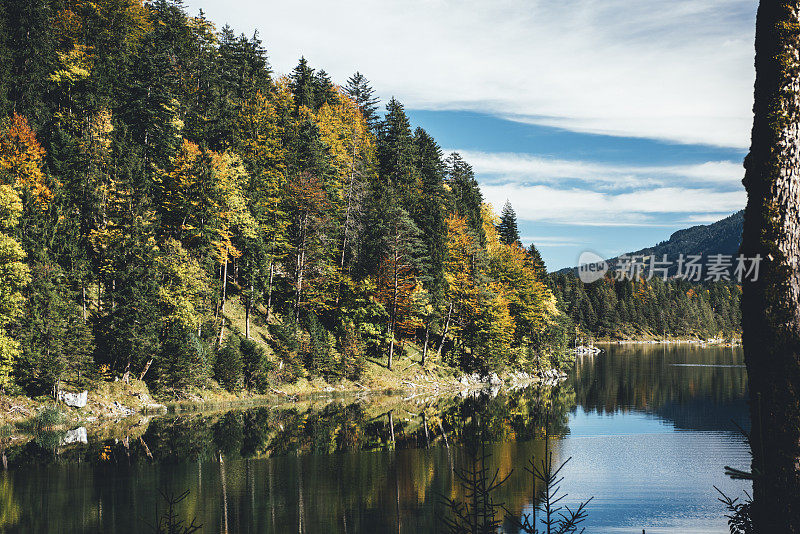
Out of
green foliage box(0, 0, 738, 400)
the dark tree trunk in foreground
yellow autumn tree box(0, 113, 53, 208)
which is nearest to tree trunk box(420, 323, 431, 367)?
green foliage box(0, 0, 738, 400)

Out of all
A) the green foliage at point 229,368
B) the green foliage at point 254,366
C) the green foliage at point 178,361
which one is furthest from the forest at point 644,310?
the green foliage at point 178,361

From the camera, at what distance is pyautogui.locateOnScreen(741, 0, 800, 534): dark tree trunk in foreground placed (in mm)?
7355

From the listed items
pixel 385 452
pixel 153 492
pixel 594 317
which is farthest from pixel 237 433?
pixel 594 317

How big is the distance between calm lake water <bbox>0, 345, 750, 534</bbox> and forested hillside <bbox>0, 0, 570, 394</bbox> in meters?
5.75

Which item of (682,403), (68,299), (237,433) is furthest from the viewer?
(682,403)

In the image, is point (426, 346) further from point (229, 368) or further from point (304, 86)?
point (304, 86)

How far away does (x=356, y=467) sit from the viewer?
81.7ft

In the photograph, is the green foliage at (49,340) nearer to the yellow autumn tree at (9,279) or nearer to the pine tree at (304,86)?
the yellow autumn tree at (9,279)

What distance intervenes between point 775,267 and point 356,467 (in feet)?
66.7

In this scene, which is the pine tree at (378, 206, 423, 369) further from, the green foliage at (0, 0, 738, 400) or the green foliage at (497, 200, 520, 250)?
the green foliage at (497, 200, 520, 250)

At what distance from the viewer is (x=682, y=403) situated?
49625 millimetres

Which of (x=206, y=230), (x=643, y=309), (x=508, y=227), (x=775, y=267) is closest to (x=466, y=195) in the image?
(x=508, y=227)

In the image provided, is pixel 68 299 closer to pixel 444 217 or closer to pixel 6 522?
pixel 6 522

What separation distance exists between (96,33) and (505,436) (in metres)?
53.4
